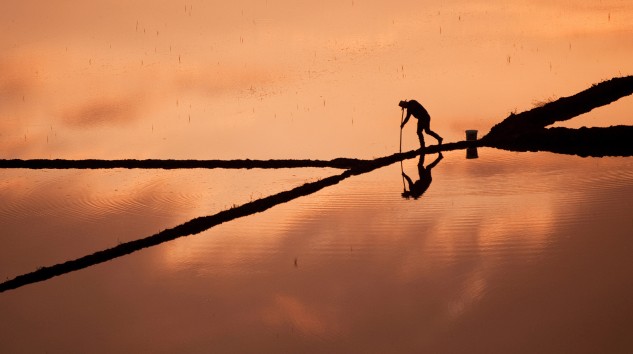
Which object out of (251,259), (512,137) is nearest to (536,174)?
(251,259)

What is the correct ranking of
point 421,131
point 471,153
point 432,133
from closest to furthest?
point 471,153 < point 421,131 < point 432,133

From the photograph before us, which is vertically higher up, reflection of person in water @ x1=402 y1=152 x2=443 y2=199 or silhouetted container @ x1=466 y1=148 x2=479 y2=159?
silhouetted container @ x1=466 y1=148 x2=479 y2=159

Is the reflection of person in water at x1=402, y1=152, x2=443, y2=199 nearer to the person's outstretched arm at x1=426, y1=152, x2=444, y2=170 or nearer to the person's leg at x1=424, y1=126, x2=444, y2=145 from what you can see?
the person's outstretched arm at x1=426, y1=152, x2=444, y2=170

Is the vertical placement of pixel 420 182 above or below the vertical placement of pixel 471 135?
below

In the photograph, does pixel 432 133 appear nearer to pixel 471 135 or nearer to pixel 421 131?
pixel 421 131

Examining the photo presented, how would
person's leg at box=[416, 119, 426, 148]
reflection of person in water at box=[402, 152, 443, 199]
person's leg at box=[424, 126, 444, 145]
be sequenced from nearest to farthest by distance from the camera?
reflection of person in water at box=[402, 152, 443, 199]
person's leg at box=[416, 119, 426, 148]
person's leg at box=[424, 126, 444, 145]

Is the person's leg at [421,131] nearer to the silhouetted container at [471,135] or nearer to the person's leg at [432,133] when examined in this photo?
the person's leg at [432,133]

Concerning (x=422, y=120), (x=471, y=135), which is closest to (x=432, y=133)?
(x=422, y=120)

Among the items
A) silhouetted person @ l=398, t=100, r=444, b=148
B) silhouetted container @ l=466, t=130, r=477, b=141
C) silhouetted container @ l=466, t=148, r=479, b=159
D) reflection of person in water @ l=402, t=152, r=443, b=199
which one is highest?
silhouetted person @ l=398, t=100, r=444, b=148

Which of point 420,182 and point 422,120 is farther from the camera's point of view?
point 422,120

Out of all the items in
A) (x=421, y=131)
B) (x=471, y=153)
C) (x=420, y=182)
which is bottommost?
(x=420, y=182)

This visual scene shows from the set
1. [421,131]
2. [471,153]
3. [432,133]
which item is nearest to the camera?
[471,153]

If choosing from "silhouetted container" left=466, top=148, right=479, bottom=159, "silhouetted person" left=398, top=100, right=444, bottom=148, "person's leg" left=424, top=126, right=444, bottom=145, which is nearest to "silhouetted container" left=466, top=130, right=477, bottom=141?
"silhouetted container" left=466, top=148, right=479, bottom=159

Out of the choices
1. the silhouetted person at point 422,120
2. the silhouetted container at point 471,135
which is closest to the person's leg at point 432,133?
the silhouetted person at point 422,120
